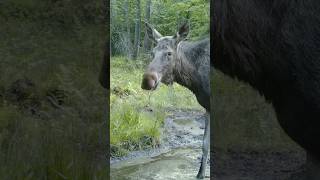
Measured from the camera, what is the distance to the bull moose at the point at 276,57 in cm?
355

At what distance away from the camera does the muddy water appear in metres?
5.78

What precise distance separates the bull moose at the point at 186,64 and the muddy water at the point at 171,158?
547 mm

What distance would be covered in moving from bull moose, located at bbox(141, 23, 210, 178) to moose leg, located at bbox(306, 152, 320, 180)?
180cm

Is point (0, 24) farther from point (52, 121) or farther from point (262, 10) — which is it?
point (262, 10)

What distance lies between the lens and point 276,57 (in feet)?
11.9

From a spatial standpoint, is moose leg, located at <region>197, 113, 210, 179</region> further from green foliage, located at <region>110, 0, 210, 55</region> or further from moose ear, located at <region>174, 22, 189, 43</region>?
green foliage, located at <region>110, 0, 210, 55</region>

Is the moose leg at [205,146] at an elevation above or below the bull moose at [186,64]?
below

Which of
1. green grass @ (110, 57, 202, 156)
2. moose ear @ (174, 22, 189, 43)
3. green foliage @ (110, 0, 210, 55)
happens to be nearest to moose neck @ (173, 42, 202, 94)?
moose ear @ (174, 22, 189, 43)

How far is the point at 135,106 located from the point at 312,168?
4.92m

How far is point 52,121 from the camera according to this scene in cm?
370

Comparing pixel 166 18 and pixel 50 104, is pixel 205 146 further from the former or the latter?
pixel 166 18

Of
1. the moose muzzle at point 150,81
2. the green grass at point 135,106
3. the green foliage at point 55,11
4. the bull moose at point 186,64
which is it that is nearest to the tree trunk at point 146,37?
the green grass at point 135,106

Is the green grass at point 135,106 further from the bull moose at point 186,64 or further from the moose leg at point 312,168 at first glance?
the moose leg at point 312,168

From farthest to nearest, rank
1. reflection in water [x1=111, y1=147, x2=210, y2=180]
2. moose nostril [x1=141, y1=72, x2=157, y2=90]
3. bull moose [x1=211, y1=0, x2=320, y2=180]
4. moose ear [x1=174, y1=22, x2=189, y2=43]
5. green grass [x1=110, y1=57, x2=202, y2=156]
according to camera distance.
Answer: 1. green grass [x1=110, y1=57, x2=202, y2=156]
2. reflection in water [x1=111, y1=147, x2=210, y2=180]
3. moose ear [x1=174, y1=22, x2=189, y2=43]
4. moose nostril [x1=141, y1=72, x2=157, y2=90]
5. bull moose [x1=211, y1=0, x2=320, y2=180]
